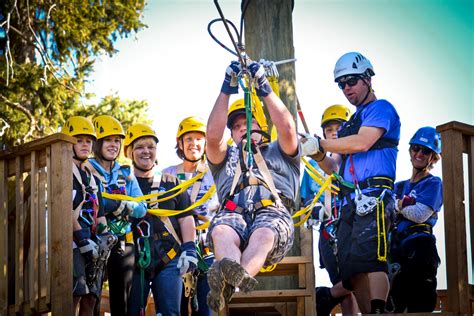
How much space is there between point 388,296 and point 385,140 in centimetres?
137

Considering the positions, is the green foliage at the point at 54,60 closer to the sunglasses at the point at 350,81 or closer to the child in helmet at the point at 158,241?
the child in helmet at the point at 158,241

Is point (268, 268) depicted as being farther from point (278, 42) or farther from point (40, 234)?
point (278, 42)

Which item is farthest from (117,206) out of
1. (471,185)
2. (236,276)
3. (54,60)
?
(54,60)

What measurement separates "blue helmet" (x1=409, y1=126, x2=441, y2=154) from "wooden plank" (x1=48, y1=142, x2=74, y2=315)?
329cm

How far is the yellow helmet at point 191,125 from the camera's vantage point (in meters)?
10.2

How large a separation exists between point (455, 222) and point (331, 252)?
150 cm

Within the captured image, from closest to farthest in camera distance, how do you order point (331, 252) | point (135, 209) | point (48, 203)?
point (48, 203) → point (135, 209) → point (331, 252)

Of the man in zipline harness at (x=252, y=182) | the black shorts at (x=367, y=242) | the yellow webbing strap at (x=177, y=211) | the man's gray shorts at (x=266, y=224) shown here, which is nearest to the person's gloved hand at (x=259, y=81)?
the man in zipline harness at (x=252, y=182)

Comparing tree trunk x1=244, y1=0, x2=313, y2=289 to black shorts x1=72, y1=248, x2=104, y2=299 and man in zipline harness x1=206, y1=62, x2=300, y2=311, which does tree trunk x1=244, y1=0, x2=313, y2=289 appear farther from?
black shorts x1=72, y1=248, x2=104, y2=299

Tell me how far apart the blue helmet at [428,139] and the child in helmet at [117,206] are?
2561 mm

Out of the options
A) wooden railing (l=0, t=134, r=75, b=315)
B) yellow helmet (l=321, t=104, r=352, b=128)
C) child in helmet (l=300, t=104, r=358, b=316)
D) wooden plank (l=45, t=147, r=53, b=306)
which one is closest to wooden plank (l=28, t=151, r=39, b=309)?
wooden railing (l=0, t=134, r=75, b=315)

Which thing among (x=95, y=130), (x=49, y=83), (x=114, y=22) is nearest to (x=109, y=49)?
(x=114, y=22)

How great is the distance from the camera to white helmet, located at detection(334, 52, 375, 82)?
912cm

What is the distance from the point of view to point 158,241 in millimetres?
9602
